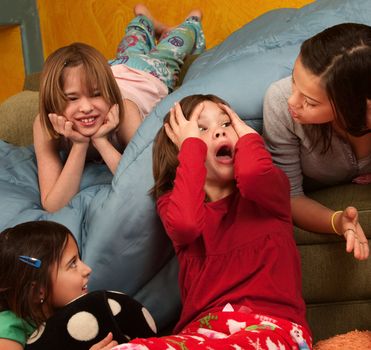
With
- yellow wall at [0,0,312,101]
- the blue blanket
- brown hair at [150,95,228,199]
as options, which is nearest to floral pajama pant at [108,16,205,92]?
yellow wall at [0,0,312,101]

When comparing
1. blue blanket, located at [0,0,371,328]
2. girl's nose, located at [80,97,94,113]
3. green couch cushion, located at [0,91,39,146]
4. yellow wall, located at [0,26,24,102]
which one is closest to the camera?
blue blanket, located at [0,0,371,328]

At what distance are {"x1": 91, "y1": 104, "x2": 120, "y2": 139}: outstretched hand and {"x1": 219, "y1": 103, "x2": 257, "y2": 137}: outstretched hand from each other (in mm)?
426

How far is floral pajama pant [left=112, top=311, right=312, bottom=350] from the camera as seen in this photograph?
1075 millimetres

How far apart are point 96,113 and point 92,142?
74mm

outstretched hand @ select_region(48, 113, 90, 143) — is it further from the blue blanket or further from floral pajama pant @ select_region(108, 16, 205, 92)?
floral pajama pant @ select_region(108, 16, 205, 92)

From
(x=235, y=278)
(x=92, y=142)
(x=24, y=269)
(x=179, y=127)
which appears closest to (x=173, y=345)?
(x=235, y=278)

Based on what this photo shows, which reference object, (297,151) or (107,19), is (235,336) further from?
(107,19)

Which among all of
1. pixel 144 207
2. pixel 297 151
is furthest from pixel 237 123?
pixel 144 207

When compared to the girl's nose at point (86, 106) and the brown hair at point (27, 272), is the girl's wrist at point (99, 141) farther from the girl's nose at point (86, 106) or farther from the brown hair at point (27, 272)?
the brown hair at point (27, 272)

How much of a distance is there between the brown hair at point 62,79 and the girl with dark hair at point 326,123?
18.8 inches

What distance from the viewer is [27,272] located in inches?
49.8

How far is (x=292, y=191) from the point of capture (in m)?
1.42

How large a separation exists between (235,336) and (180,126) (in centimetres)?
43

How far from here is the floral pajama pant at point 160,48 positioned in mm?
2186
